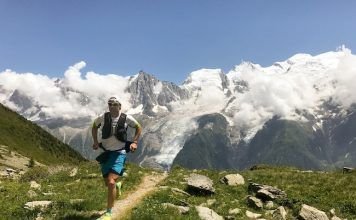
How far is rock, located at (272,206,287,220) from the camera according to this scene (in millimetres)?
23862

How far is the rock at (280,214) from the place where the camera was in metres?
23.9

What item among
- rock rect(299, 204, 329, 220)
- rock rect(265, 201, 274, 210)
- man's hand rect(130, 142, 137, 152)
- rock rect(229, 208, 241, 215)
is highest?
man's hand rect(130, 142, 137, 152)

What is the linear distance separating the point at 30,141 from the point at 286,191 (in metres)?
152

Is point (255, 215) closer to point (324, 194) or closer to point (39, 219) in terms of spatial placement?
point (324, 194)

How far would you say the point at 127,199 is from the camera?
1011 inches

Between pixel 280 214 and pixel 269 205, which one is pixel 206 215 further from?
pixel 269 205

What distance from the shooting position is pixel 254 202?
2602 cm

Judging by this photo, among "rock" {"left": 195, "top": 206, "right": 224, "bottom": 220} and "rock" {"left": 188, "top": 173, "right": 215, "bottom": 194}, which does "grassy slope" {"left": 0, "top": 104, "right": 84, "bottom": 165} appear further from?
"rock" {"left": 195, "top": 206, "right": 224, "bottom": 220}

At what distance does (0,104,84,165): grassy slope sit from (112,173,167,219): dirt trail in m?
113

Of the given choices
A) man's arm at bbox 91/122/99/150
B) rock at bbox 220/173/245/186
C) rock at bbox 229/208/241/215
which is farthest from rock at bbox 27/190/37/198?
rock at bbox 220/173/245/186

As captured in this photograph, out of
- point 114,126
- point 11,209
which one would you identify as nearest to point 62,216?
point 11,209

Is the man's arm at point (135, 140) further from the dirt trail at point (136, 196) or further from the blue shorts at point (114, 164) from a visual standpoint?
the dirt trail at point (136, 196)

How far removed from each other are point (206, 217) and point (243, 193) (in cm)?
900

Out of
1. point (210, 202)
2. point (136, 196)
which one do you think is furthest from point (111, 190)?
point (210, 202)
